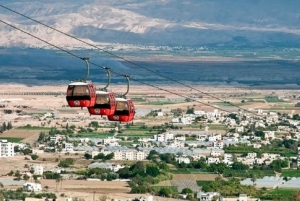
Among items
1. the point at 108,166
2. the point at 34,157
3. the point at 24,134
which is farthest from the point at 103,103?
the point at 24,134

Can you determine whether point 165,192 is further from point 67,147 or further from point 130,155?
point 67,147

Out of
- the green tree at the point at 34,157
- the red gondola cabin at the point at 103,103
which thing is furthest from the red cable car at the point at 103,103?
the green tree at the point at 34,157

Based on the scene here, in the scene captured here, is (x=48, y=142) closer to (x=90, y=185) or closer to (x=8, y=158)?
(x=8, y=158)

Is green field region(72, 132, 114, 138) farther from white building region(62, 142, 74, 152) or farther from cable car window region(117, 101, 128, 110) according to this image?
cable car window region(117, 101, 128, 110)

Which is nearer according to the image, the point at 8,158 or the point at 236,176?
the point at 236,176

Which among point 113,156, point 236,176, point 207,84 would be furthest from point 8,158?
point 207,84
